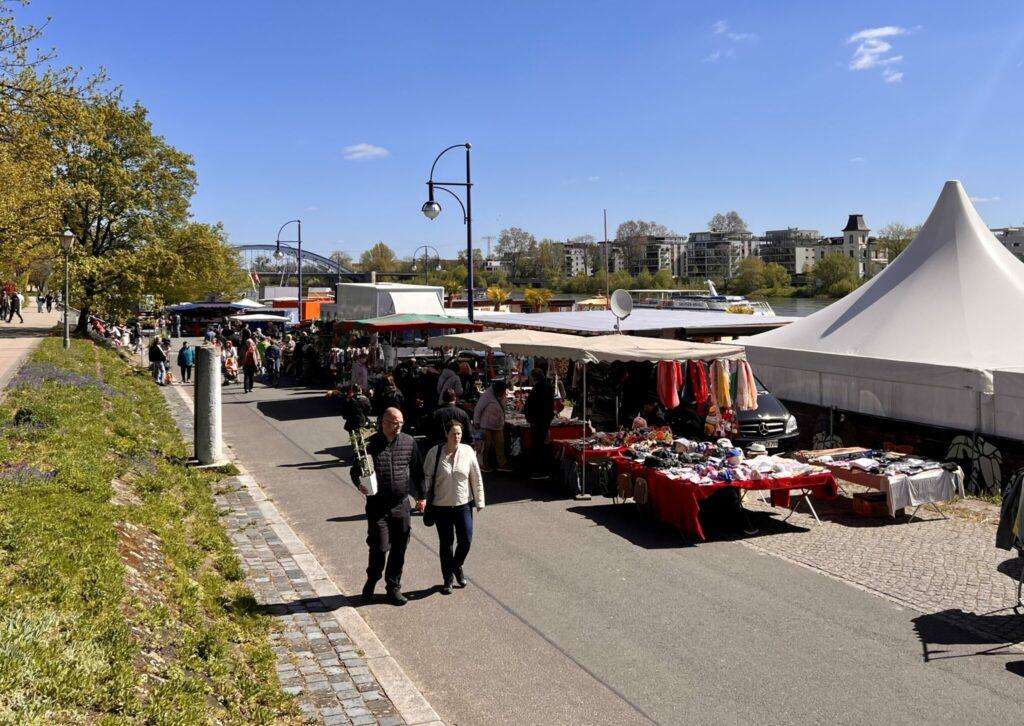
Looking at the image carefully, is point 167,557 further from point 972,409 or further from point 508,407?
point 972,409

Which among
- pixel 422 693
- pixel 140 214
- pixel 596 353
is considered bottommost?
pixel 422 693

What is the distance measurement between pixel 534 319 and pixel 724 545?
1980cm

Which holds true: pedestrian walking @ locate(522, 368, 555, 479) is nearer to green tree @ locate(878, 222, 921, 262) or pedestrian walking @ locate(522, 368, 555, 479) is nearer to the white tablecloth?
the white tablecloth

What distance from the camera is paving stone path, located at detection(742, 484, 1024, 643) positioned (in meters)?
8.08

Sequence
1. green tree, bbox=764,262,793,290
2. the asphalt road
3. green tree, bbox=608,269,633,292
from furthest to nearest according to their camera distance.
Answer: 1. green tree, bbox=608,269,633,292
2. green tree, bbox=764,262,793,290
3. the asphalt road

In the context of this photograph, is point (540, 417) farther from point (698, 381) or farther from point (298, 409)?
point (298, 409)

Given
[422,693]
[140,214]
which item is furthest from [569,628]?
[140,214]

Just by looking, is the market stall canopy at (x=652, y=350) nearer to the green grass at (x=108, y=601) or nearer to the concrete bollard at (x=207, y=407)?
the green grass at (x=108, y=601)

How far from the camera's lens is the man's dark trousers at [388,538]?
26.0ft

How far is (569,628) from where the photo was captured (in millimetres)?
7566

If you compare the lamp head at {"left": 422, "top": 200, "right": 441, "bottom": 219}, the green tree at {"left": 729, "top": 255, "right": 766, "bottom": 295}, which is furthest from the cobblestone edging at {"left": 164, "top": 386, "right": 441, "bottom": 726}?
the green tree at {"left": 729, "top": 255, "right": 766, "bottom": 295}

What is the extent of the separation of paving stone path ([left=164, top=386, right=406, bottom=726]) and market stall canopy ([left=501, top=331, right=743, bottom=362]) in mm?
5310

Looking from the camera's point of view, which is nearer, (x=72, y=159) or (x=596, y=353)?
(x=596, y=353)

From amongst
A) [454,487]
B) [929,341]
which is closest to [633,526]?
[454,487]
